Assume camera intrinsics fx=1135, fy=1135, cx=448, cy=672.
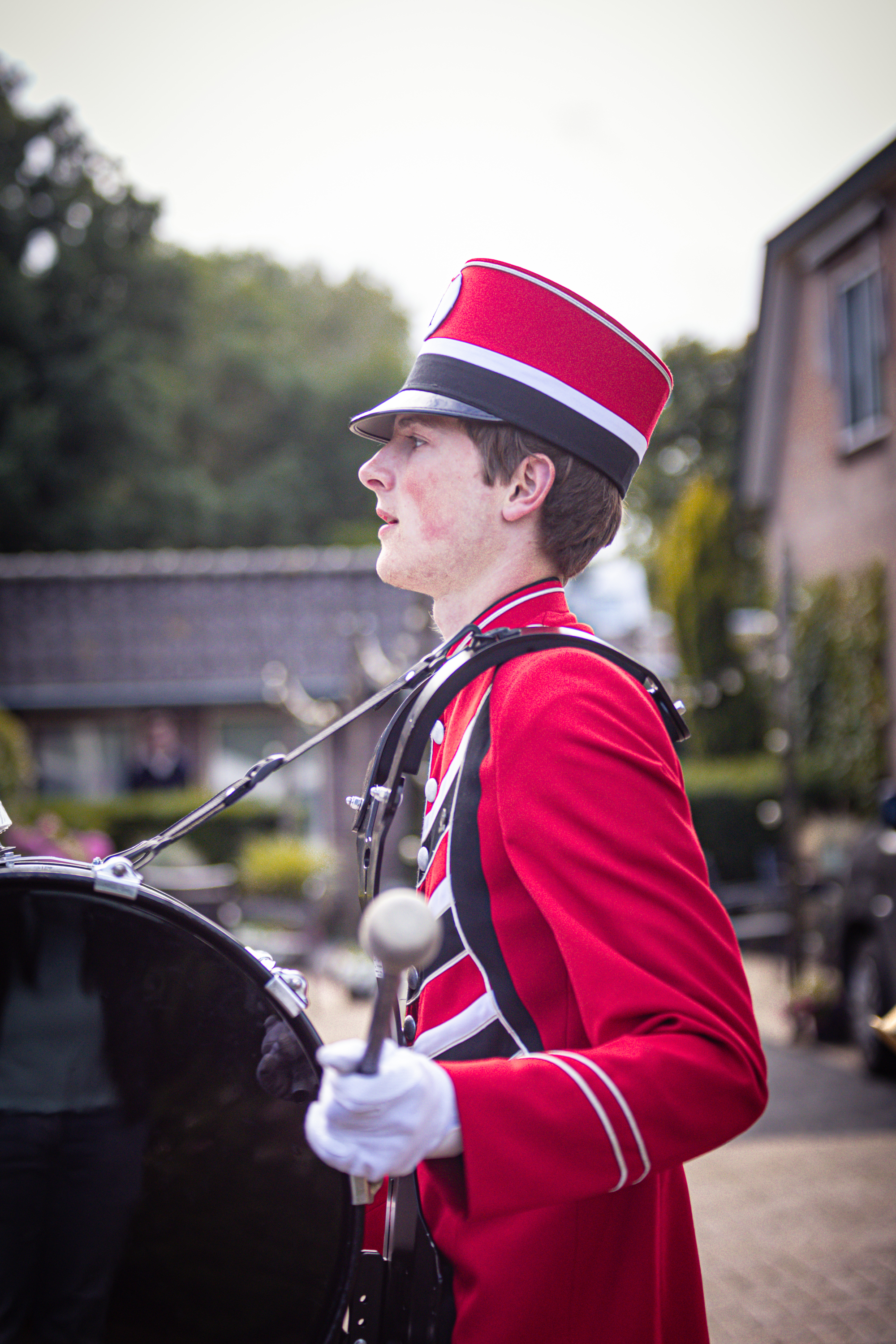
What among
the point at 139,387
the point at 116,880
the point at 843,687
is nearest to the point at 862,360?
the point at 843,687

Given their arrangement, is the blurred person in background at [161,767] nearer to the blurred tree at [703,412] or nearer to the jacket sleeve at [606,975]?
the jacket sleeve at [606,975]

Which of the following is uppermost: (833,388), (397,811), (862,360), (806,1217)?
(862,360)

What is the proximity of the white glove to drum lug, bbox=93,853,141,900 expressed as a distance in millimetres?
371

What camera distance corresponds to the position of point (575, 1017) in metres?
1.27

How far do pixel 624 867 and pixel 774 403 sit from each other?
14133mm

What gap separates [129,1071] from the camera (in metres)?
1.31

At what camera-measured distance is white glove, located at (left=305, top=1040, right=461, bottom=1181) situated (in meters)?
0.98

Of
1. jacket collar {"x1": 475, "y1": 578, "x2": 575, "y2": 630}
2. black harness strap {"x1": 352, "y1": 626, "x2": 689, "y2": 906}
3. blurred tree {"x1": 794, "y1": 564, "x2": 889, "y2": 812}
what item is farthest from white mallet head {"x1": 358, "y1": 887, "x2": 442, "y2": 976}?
blurred tree {"x1": 794, "y1": 564, "x2": 889, "y2": 812}

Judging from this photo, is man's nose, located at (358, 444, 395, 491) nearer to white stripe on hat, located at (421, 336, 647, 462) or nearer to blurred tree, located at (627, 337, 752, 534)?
white stripe on hat, located at (421, 336, 647, 462)

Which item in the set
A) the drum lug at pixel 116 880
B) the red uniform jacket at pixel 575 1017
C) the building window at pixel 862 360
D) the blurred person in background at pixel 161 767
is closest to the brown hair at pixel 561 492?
the red uniform jacket at pixel 575 1017

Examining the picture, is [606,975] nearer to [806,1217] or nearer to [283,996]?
[283,996]

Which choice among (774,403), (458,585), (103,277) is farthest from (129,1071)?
(103,277)

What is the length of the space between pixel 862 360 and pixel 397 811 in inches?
471

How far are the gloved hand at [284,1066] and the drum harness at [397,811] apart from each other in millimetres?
36
